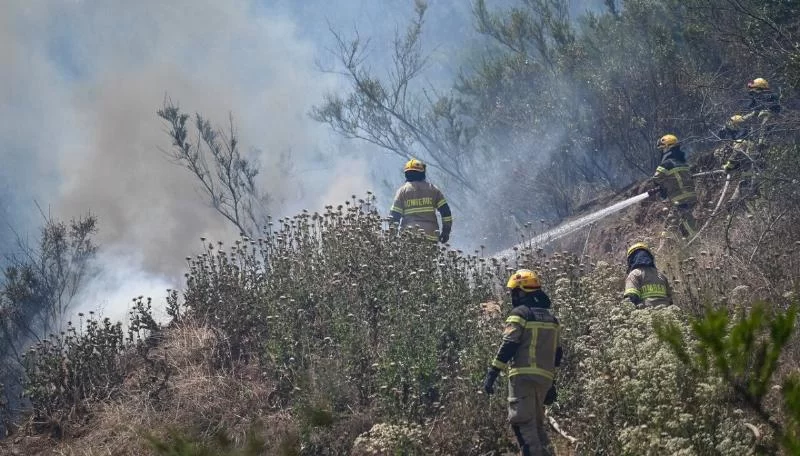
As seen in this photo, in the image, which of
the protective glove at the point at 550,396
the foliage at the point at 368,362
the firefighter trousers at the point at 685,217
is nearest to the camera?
the foliage at the point at 368,362

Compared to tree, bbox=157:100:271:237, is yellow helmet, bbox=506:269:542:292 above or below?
below

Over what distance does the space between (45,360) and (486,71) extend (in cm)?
1302

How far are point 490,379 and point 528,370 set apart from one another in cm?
28

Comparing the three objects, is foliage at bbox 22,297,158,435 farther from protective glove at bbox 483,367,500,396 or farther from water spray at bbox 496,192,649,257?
water spray at bbox 496,192,649,257

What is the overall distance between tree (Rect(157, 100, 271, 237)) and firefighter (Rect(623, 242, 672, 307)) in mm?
10745

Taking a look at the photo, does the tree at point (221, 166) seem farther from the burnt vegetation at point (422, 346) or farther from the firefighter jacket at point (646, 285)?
the firefighter jacket at point (646, 285)

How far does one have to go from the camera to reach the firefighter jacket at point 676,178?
483 inches

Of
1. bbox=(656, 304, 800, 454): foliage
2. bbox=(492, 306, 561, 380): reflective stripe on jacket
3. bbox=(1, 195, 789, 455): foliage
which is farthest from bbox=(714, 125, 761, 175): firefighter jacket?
bbox=(656, 304, 800, 454): foliage

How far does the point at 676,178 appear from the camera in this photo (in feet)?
40.4

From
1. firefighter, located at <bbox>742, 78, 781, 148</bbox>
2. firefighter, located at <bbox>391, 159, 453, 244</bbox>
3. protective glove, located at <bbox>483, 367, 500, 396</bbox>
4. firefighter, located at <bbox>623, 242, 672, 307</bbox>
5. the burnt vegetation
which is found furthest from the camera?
firefighter, located at <bbox>742, 78, 781, 148</bbox>

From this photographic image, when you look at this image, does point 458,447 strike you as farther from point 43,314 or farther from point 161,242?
point 161,242

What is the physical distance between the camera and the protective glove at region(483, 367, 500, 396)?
23.0 ft

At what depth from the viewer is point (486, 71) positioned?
20.7m

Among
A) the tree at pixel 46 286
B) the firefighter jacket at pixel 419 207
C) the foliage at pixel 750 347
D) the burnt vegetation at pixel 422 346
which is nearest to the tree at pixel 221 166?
the tree at pixel 46 286
